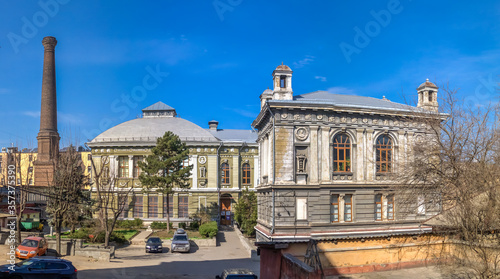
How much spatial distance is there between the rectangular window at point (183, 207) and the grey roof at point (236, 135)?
9.40 metres

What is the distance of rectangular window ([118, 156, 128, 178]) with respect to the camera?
47.4 m

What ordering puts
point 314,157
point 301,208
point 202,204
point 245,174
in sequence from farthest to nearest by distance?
point 245,174 < point 202,204 < point 314,157 < point 301,208

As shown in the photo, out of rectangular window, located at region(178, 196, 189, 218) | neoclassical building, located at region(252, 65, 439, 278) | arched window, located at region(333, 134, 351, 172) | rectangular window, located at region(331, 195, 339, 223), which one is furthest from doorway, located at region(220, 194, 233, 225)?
arched window, located at region(333, 134, 351, 172)

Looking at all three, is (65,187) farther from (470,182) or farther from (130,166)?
(470,182)

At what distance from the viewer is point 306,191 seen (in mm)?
23250

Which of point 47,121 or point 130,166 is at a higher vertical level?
point 47,121

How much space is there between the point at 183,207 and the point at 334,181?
89.1 feet

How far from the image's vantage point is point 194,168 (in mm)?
47969

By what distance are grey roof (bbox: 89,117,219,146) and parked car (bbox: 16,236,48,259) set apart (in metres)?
23.2

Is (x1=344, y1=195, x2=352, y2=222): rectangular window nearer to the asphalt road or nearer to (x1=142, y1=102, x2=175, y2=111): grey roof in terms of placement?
the asphalt road

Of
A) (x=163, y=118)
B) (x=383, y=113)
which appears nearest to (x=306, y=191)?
(x=383, y=113)

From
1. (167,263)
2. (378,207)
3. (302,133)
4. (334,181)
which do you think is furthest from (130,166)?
(378,207)

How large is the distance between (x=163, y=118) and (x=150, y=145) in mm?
7249

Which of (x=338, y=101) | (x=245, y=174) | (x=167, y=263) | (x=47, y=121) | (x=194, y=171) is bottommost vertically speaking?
(x=167, y=263)
